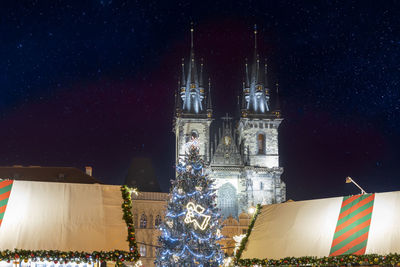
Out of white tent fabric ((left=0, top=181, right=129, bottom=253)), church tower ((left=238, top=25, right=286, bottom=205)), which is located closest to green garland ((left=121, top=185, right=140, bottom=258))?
white tent fabric ((left=0, top=181, right=129, bottom=253))

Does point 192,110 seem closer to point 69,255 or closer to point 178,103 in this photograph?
point 178,103

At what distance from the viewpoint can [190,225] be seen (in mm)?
17922

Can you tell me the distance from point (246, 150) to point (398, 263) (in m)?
42.9

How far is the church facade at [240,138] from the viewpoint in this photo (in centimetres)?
5372

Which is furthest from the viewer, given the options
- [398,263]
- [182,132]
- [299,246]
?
[182,132]

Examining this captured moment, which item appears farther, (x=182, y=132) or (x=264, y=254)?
(x=182, y=132)

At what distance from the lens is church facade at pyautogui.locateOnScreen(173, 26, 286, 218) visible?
53719mm

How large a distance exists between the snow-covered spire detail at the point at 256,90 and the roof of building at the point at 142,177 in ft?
36.4

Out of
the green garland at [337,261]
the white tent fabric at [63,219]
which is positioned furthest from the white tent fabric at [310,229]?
the white tent fabric at [63,219]

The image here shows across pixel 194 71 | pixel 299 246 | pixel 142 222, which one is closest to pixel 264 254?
pixel 299 246

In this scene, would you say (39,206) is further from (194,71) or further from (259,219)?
(194,71)

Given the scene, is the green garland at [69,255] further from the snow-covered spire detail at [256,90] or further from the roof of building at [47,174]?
the snow-covered spire detail at [256,90]

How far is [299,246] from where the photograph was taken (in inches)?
588

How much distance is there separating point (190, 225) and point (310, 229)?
4.32m
